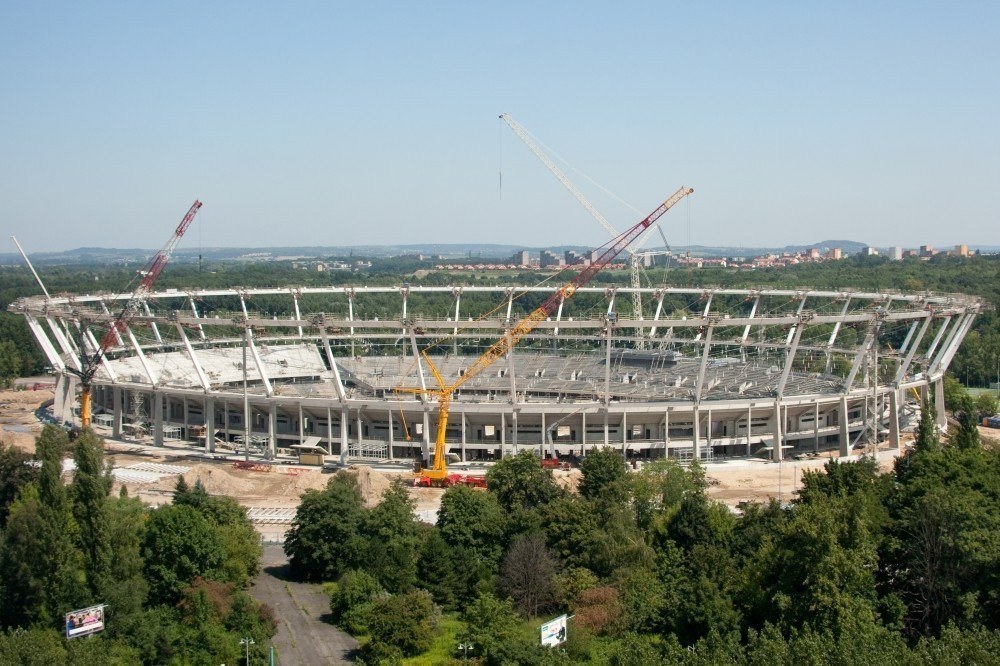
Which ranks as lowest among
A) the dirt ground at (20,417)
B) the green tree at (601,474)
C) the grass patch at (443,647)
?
the dirt ground at (20,417)

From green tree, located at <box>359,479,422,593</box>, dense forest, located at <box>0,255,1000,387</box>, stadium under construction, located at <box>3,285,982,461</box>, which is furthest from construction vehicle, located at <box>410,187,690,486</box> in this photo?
dense forest, located at <box>0,255,1000,387</box>

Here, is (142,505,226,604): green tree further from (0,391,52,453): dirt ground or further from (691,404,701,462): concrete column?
(691,404,701,462): concrete column

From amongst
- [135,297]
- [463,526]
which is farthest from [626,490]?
[135,297]

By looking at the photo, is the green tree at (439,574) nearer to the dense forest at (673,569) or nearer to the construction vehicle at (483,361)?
the dense forest at (673,569)

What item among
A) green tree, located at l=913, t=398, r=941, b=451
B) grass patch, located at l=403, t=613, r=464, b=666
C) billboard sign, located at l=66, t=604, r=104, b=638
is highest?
green tree, located at l=913, t=398, r=941, b=451

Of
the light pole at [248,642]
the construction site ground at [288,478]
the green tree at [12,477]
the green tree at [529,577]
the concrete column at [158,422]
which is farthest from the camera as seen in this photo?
the concrete column at [158,422]

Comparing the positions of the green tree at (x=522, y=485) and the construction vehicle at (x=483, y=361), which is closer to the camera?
the green tree at (x=522, y=485)

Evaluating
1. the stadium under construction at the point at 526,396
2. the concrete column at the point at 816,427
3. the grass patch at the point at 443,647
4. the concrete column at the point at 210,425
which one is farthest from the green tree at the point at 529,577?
the concrete column at the point at 210,425
